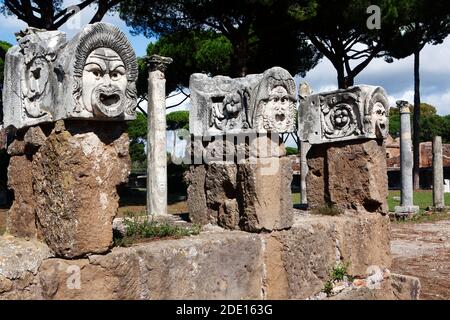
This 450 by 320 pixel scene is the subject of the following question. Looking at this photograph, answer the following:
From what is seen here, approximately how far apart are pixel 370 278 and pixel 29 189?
3.50m

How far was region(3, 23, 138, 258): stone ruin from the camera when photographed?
3293 mm

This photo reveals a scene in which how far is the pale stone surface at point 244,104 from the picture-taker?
15.1ft

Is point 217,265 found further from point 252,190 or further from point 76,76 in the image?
point 76,76

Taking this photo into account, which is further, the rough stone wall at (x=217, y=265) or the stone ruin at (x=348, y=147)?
the stone ruin at (x=348, y=147)

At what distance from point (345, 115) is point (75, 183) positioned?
11.2ft

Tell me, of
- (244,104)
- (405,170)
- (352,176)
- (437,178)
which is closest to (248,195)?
(244,104)

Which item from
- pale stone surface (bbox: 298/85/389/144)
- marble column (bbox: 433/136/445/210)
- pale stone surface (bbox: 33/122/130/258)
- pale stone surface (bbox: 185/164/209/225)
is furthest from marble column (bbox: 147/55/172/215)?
marble column (bbox: 433/136/445/210)

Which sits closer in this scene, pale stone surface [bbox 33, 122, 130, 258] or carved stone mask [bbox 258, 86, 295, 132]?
pale stone surface [bbox 33, 122, 130, 258]

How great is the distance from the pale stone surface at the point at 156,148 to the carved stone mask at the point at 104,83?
5.91 m

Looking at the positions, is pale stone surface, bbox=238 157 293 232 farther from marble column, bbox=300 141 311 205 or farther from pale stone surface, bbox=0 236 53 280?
marble column, bbox=300 141 311 205

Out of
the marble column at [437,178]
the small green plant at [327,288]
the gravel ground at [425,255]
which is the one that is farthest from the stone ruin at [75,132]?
the marble column at [437,178]

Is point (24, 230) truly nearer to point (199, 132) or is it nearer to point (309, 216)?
point (199, 132)

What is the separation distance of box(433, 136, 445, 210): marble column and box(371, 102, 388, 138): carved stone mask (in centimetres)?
1072

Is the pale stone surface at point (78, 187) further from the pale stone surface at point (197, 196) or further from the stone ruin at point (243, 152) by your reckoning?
the pale stone surface at point (197, 196)
